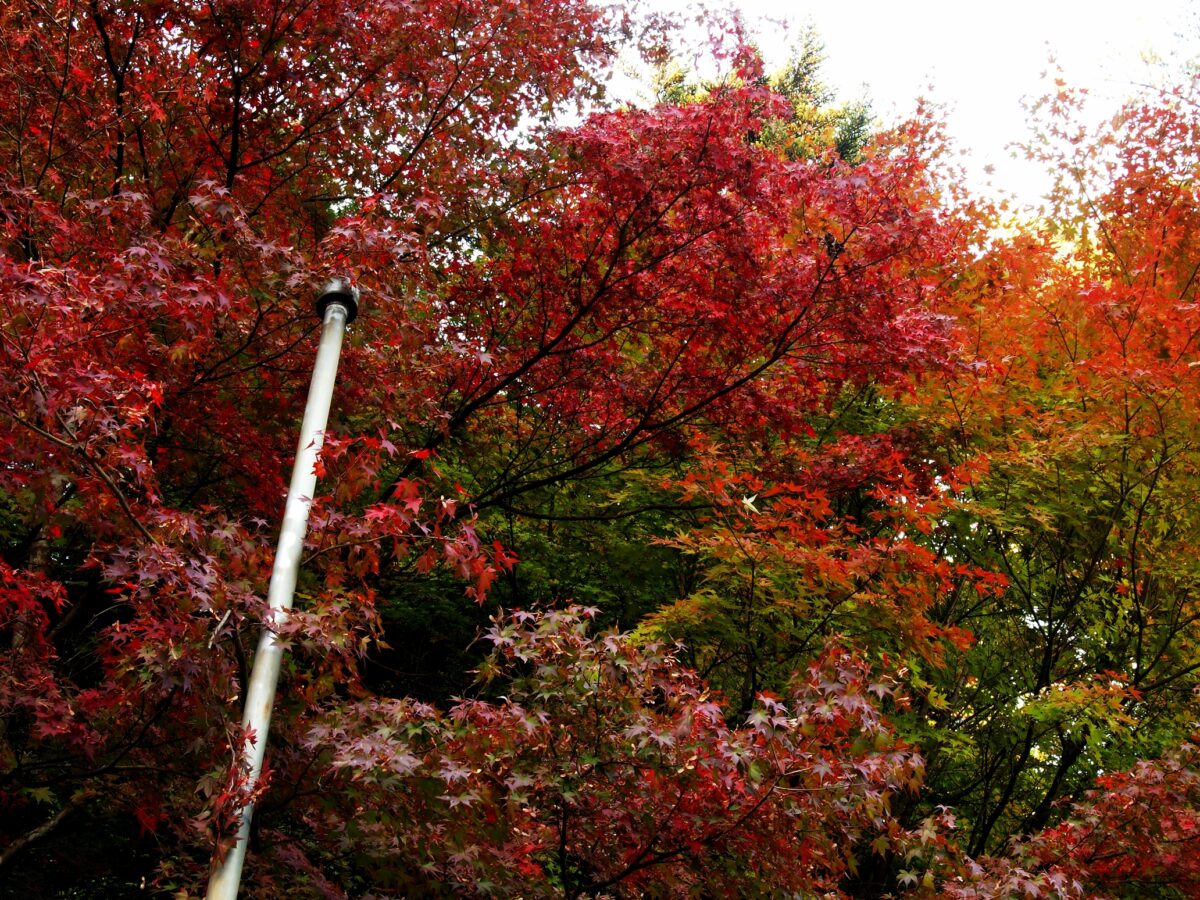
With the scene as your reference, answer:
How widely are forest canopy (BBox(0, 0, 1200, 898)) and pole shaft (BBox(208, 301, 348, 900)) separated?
84mm

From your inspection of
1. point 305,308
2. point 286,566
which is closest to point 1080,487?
point 305,308

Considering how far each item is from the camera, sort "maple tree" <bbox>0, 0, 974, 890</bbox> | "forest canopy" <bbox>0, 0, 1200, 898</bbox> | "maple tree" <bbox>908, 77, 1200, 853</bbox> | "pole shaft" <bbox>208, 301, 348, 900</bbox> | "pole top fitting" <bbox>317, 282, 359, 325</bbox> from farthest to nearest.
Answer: "maple tree" <bbox>908, 77, 1200, 853</bbox> < "pole top fitting" <bbox>317, 282, 359, 325</bbox> < "forest canopy" <bbox>0, 0, 1200, 898</bbox> < "maple tree" <bbox>0, 0, 974, 890</bbox> < "pole shaft" <bbox>208, 301, 348, 900</bbox>

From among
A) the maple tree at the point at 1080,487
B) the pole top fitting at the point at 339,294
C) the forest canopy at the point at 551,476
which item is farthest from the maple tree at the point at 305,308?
the maple tree at the point at 1080,487

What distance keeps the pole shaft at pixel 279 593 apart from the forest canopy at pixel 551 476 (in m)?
0.08

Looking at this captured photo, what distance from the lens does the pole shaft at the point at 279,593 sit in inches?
115

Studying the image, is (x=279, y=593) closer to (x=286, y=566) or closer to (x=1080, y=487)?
(x=286, y=566)

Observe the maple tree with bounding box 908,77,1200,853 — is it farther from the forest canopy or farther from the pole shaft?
the pole shaft

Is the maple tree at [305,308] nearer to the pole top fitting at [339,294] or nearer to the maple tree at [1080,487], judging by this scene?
the pole top fitting at [339,294]

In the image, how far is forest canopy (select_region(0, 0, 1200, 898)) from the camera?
375 cm

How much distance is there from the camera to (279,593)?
330cm

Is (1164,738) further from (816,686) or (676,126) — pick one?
(676,126)

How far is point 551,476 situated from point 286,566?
3.60m

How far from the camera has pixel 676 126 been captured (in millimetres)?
5707

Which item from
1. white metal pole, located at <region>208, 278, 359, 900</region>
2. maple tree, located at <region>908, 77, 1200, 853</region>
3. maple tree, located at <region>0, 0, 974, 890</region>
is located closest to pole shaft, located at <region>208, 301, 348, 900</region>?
white metal pole, located at <region>208, 278, 359, 900</region>
